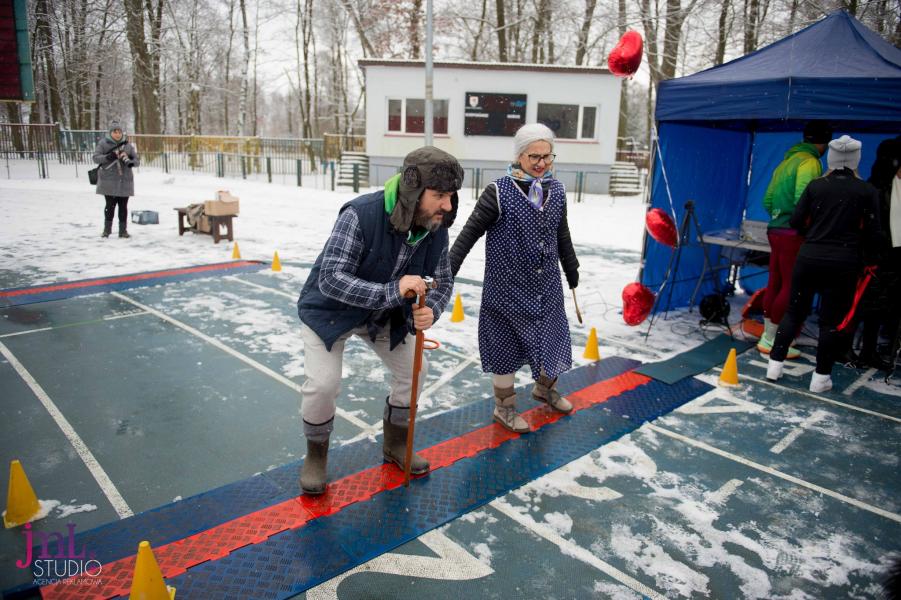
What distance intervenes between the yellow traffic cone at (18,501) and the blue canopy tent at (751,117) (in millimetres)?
6028

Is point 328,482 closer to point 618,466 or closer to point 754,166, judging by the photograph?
point 618,466

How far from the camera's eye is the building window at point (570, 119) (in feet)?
74.2

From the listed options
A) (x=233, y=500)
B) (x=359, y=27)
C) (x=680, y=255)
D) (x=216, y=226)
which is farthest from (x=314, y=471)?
(x=359, y=27)

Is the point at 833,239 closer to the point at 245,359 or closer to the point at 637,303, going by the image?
the point at 637,303

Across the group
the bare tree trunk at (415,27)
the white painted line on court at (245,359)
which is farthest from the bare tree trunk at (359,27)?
the white painted line on court at (245,359)

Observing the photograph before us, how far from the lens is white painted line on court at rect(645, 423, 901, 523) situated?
11.0 feet

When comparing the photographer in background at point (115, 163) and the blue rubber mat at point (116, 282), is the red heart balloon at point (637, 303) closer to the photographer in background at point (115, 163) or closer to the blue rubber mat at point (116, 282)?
the blue rubber mat at point (116, 282)

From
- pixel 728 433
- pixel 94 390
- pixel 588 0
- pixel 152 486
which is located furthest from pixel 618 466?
pixel 588 0

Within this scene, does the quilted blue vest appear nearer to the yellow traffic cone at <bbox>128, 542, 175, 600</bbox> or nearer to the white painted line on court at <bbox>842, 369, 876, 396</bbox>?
the yellow traffic cone at <bbox>128, 542, 175, 600</bbox>

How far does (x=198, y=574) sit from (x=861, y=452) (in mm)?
4165

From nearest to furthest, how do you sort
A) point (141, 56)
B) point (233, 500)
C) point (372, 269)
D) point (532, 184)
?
point (372, 269) → point (233, 500) → point (532, 184) → point (141, 56)

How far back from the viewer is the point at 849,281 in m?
4.75

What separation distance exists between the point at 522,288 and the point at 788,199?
3311mm

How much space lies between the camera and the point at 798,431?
171 inches
